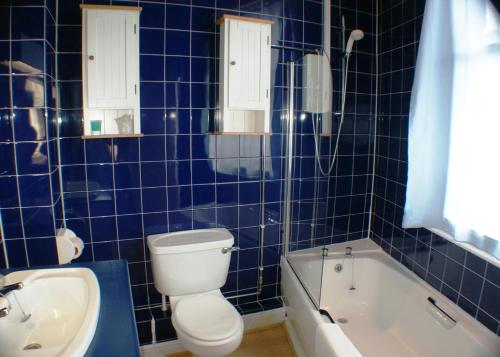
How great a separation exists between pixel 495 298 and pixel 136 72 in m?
2.12

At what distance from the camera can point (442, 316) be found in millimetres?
1723

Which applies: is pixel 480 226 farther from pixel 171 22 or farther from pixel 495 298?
pixel 171 22

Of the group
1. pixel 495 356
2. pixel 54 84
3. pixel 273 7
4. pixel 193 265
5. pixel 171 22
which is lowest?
pixel 495 356

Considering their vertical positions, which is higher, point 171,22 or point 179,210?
point 171,22

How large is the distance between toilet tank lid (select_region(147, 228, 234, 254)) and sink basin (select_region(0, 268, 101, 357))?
0.62 metres

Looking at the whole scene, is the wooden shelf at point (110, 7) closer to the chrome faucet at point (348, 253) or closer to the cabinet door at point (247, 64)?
the cabinet door at point (247, 64)

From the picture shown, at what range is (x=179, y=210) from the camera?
208 cm

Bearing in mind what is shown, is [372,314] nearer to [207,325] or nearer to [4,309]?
→ [207,325]

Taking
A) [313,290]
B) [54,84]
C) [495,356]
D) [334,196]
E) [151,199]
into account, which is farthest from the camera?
[334,196]

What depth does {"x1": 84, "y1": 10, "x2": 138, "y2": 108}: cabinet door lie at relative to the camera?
A: 66.6 inches

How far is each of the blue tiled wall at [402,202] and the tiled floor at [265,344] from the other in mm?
951

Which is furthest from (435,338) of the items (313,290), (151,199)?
(151,199)

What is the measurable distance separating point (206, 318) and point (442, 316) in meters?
1.26

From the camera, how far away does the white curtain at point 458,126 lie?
1393mm
